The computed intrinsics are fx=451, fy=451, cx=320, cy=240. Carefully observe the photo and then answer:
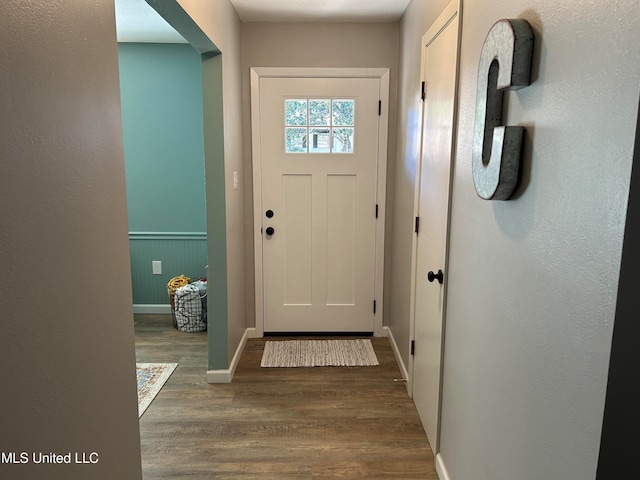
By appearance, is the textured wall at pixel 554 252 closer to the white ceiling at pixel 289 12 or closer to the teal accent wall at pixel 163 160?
the white ceiling at pixel 289 12

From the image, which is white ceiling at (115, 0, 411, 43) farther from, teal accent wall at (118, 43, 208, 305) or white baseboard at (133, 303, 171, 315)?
white baseboard at (133, 303, 171, 315)

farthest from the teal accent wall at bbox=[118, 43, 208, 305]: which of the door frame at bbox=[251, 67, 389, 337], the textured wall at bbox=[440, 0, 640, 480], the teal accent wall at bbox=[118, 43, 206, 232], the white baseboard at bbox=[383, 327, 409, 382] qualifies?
the textured wall at bbox=[440, 0, 640, 480]

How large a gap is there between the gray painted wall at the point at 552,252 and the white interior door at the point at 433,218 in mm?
275

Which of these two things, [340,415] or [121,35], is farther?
[121,35]

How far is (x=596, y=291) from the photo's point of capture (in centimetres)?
90

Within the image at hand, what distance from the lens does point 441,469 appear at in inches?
78.5

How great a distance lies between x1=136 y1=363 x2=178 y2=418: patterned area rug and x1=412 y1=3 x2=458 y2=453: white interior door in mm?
1565

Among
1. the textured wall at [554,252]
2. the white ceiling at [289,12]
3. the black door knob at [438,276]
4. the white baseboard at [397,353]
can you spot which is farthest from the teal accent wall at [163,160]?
the textured wall at [554,252]

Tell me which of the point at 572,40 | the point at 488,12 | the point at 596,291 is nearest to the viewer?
the point at 596,291

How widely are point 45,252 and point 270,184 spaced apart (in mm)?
2555

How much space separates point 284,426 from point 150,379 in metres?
1.03

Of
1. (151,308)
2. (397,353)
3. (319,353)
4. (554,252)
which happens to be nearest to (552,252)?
(554,252)

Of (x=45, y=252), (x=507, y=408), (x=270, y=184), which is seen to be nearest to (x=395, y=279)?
(x=270, y=184)

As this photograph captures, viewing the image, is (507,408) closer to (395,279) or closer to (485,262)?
(485,262)
